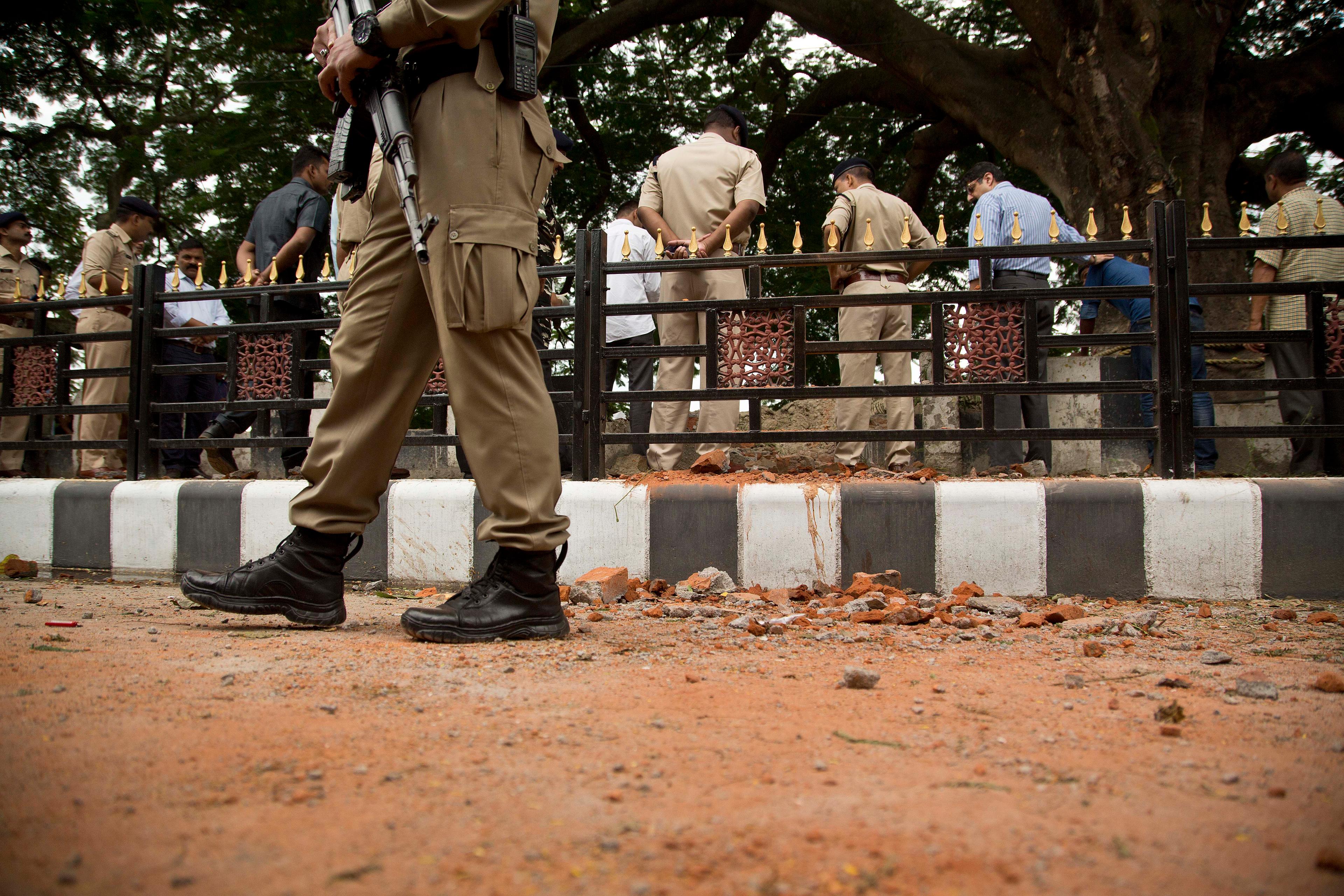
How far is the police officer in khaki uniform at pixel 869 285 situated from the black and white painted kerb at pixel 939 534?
171cm

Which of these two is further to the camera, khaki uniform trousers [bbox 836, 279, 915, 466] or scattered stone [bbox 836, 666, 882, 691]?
khaki uniform trousers [bbox 836, 279, 915, 466]

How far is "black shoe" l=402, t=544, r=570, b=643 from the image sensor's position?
8.25ft

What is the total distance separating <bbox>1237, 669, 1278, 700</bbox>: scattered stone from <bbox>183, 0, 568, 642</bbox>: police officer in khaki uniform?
1647 millimetres

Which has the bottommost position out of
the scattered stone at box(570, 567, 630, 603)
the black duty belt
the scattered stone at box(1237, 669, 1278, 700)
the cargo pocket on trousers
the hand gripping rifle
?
the scattered stone at box(1237, 669, 1278, 700)

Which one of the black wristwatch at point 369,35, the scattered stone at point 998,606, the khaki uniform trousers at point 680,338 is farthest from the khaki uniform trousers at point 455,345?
the khaki uniform trousers at point 680,338

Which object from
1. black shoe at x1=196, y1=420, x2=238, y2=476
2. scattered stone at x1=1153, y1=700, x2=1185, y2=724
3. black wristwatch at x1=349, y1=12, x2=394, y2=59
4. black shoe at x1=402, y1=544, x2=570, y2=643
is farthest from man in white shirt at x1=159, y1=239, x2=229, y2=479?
scattered stone at x1=1153, y1=700, x2=1185, y2=724

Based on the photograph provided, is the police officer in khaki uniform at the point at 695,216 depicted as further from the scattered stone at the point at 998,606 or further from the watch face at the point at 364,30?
the watch face at the point at 364,30

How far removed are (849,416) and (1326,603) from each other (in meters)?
2.59

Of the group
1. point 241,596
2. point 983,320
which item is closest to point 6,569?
point 241,596

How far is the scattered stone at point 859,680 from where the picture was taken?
80.2 inches

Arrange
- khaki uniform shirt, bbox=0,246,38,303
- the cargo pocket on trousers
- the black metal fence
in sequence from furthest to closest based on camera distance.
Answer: khaki uniform shirt, bbox=0,246,38,303 < the black metal fence < the cargo pocket on trousers

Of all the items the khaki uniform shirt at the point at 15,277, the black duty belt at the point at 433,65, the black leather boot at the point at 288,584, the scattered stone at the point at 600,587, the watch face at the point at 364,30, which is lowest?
the scattered stone at the point at 600,587

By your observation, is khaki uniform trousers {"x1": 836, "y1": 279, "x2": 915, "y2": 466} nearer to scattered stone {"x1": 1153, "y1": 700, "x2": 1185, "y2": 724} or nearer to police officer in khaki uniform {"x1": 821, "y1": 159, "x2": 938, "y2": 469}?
police officer in khaki uniform {"x1": 821, "y1": 159, "x2": 938, "y2": 469}

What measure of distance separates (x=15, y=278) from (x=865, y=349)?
6.48m
